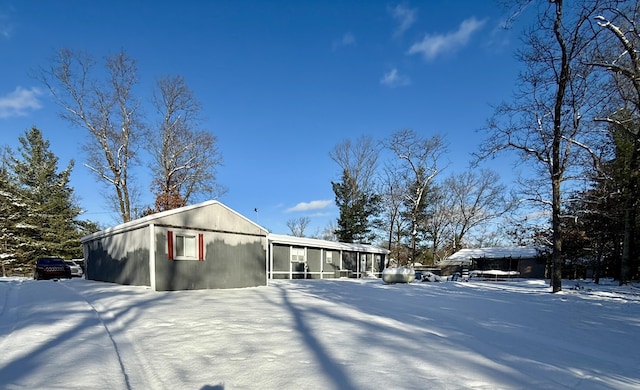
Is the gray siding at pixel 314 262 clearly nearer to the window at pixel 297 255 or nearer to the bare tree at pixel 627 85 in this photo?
the window at pixel 297 255

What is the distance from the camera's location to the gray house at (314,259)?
20281 millimetres

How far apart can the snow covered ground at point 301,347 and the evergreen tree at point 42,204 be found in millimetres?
25571

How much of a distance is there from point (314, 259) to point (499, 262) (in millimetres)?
21003

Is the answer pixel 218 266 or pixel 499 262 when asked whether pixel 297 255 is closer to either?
pixel 218 266

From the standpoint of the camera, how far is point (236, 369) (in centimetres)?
391

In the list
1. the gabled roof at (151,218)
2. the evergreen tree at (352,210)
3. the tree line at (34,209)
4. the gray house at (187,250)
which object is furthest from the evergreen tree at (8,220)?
the evergreen tree at (352,210)

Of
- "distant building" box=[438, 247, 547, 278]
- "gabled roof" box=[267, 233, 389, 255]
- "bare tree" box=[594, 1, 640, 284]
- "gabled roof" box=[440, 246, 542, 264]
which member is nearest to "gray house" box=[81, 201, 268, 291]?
"gabled roof" box=[267, 233, 389, 255]

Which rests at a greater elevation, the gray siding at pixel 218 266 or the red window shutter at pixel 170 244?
the red window shutter at pixel 170 244

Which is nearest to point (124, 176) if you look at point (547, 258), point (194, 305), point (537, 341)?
point (194, 305)

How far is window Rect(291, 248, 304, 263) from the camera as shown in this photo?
69.6 feet

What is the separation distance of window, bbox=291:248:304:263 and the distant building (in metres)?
19.3

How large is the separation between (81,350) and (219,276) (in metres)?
8.73

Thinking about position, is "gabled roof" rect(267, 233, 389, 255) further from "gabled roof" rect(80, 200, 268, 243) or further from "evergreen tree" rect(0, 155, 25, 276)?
"evergreen tree" rect(0, 155, 25, 276)

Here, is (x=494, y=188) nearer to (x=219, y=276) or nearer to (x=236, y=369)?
(x=219, y=276)
